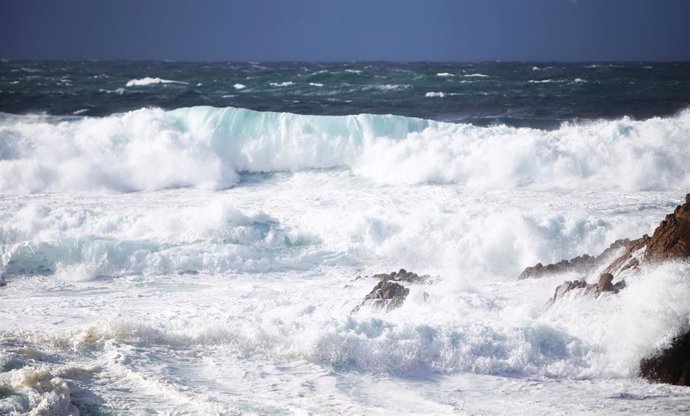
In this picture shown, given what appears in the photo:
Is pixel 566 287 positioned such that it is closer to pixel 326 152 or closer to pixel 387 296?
pixel 387 296

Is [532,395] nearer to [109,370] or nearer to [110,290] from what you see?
[109,370]

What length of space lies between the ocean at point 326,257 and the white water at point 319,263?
0.04m

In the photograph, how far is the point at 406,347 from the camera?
825 centimetres

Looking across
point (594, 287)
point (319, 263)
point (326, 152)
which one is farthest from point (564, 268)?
point (326, 152)

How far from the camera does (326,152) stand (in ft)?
72.2

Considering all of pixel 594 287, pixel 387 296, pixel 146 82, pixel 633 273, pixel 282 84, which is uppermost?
pixel 282 84

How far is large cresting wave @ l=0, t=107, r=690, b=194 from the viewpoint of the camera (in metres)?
18.7

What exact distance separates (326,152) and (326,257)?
8582 millimetres

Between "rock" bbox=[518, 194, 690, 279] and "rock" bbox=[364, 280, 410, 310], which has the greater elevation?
"rock" bbox=[518, 194, 690, 279]

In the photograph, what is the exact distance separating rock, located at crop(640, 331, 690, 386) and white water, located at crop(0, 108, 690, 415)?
123mm

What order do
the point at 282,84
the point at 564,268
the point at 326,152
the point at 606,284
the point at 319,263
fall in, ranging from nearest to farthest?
the point at 606,284, the point at 564,268, the point at 319,263, the point at 326,152, the point at 282,84

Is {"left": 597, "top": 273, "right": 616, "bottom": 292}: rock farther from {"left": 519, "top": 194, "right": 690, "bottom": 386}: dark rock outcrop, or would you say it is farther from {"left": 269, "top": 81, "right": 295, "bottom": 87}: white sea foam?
{"left": 269, "top": 81, "right": 295, "bottom": 87}: white sea foam

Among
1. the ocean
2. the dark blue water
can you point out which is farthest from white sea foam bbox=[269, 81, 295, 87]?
the ocean

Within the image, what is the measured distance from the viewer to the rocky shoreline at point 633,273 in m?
7.78
